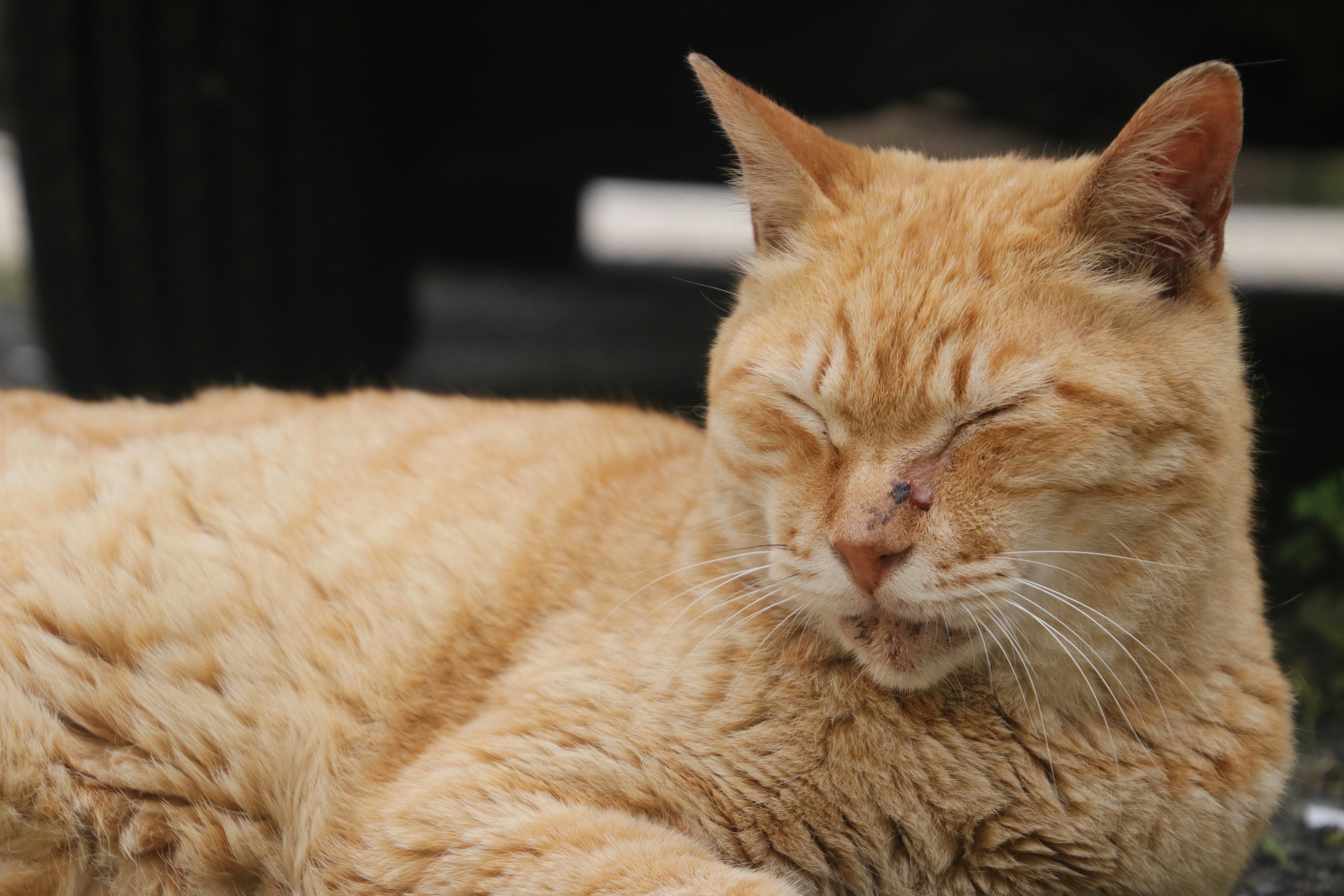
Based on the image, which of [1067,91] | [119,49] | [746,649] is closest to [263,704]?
[746,649]

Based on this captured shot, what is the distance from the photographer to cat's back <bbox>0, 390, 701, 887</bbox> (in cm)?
229

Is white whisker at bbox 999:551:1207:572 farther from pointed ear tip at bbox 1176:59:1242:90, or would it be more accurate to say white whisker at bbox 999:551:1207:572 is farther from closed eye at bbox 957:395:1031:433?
pointed ear tip at bbox 1176:59:1242:90

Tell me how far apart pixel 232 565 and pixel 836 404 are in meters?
1.46

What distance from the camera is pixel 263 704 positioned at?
2.34 m

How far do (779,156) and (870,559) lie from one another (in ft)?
2.86

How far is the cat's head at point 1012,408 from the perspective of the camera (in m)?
1.79

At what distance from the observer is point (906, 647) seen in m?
1.91

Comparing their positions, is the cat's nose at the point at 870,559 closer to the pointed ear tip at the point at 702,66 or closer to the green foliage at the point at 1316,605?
the pointed ear tip at the point at 702,66

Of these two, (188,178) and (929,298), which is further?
(188,178)

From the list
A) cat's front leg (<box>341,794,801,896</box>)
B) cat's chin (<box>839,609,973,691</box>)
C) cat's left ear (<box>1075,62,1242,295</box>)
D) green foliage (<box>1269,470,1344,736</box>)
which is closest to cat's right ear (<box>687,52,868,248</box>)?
cat's left ear (<box>1075,62,1242,295</box>)

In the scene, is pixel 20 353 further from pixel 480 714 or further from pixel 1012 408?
pixel 1012 408

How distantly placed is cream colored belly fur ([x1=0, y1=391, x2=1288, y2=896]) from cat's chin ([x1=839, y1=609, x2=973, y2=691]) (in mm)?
101

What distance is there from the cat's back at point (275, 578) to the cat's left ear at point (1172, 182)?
108 centimetres

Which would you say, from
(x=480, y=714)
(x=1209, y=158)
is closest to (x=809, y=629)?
(x=480, y=714)
